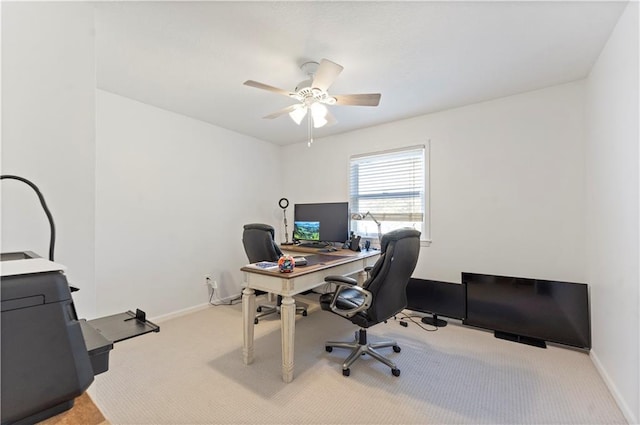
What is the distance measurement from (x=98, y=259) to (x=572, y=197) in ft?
14.8

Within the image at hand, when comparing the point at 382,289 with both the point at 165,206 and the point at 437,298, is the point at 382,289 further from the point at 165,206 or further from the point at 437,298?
the point at 165,206

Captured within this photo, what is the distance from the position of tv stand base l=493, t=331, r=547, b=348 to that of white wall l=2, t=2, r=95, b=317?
330cm

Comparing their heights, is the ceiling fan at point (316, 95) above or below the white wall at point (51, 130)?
above

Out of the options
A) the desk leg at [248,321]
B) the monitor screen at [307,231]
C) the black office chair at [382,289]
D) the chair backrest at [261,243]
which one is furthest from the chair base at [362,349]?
A: the monitor screen at [307,231]

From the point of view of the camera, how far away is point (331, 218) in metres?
3.65

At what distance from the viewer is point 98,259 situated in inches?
104

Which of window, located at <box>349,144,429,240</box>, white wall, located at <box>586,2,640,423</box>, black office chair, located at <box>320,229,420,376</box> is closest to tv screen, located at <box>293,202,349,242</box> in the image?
window, located at <box>349,144,429,240</box>

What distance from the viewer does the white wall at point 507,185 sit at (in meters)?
2.51

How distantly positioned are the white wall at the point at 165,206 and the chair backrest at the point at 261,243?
942mm

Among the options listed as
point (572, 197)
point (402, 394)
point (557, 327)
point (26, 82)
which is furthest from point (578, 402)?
point (26, 82)

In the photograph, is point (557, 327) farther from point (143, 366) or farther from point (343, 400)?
point (143, 366)

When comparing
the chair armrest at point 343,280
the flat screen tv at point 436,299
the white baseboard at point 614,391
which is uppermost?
the chair armrest at point 343,280

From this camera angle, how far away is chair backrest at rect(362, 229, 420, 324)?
74.2 inches

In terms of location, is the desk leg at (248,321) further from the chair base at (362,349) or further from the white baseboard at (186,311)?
the white baseboard at (186,311)
